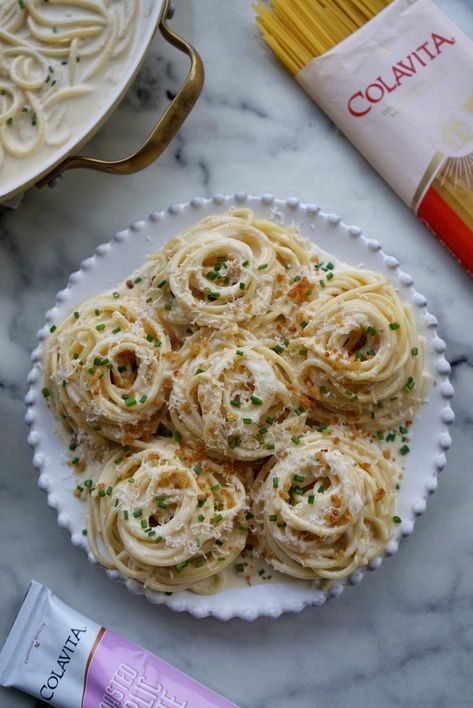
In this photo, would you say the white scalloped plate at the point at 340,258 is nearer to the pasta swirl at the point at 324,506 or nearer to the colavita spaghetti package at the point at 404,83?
the pasta swirl at the point at 324,506

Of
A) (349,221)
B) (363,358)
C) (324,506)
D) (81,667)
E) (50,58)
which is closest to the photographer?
(324,506)

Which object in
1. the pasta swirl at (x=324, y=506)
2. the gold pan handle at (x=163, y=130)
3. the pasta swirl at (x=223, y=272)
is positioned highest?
the gold pan handle at (x=163, y=130)

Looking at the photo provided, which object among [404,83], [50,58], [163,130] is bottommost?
[404,83]

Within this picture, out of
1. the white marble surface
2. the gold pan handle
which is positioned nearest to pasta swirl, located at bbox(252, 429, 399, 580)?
the white marble surface

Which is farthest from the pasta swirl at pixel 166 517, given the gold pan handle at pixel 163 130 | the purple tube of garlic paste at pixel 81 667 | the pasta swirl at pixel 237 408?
the gold pan handle at pixel 163 130

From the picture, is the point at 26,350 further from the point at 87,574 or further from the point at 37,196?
the point at 87,574

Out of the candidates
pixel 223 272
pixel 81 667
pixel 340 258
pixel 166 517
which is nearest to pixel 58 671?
pixel 81 667

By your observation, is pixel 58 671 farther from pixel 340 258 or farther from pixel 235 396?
pixel 340 258

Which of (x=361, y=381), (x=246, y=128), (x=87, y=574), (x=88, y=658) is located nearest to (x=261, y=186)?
(x=246, y=128)

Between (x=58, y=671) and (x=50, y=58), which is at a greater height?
(x=50, y=58)
